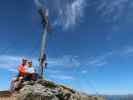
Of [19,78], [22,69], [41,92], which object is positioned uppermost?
[22,69]

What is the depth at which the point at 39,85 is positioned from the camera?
18.2 meters

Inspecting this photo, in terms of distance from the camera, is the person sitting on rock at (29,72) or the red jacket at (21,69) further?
the person sitting on rock at (29,72)

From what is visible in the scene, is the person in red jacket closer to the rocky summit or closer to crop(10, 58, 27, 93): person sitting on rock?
crop(10, 58, 27, 93): person sitting on rock

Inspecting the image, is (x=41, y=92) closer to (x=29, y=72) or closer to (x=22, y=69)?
(x=29, y=72)

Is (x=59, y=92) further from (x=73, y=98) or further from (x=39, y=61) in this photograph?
(x=39, y=61)

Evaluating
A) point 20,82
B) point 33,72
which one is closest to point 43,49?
point 33,72

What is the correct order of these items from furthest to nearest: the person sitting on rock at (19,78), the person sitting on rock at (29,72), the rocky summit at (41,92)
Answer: the person sitting on rock at (29,72)
the person sitting on rock at (19,78)
the rocky summit at (41,92)

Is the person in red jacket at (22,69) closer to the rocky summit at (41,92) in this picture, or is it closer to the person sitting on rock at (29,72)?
the person sitting on rock at (29,72)

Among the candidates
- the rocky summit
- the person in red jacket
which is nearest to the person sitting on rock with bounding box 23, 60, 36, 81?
the person in red jacket

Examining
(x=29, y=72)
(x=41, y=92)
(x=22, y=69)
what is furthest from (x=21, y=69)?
(x=41, y=92)

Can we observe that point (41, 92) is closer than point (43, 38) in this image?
Yes

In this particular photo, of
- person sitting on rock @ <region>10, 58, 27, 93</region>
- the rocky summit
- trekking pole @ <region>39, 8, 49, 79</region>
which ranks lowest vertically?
the rocky summit

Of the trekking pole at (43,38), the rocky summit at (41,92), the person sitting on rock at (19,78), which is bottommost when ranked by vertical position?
the rocky summit at (41,92)

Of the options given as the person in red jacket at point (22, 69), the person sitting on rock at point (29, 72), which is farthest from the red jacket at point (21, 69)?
the person sitting on rock at point (29, 72)
